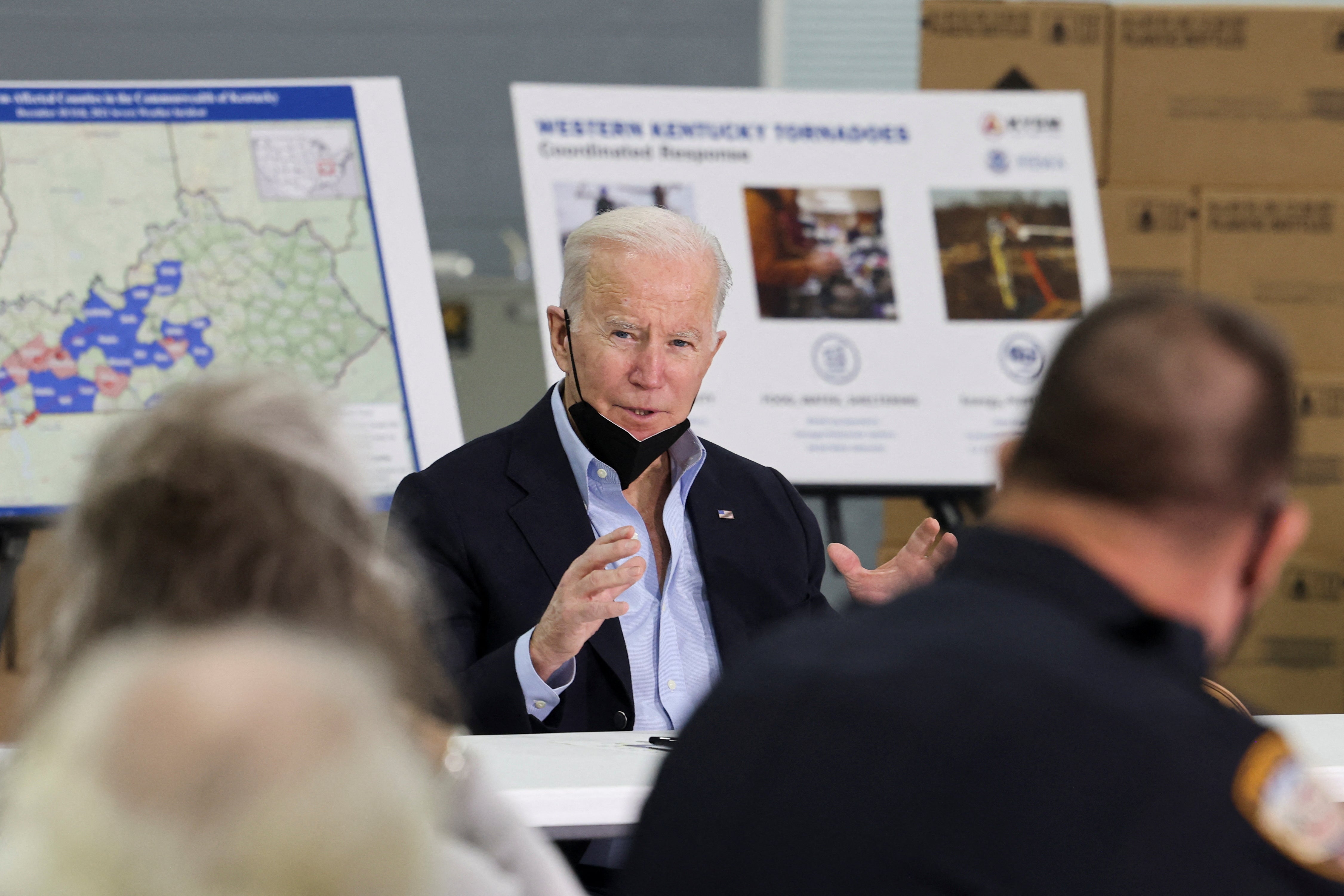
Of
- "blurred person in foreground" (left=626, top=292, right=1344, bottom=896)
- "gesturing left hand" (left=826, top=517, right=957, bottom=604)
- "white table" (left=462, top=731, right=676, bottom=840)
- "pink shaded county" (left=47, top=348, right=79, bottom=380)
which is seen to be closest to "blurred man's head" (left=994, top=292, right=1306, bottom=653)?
"blurred person in foreground" (left=626, top=292, right=1344, bottom=896)

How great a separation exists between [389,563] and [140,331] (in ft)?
8.96

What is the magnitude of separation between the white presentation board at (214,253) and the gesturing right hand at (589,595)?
1426 millimetres

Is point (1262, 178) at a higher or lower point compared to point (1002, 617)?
higher

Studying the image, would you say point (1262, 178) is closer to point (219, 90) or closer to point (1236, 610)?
point (219, 90)

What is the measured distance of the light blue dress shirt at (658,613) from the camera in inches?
75.5

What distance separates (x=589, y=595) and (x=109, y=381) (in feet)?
6.23

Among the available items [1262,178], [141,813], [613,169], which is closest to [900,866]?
[141,813]

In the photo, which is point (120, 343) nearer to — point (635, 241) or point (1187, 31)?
point (635, 241)

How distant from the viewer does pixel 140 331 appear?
10.2 ft

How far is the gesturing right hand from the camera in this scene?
1.60m

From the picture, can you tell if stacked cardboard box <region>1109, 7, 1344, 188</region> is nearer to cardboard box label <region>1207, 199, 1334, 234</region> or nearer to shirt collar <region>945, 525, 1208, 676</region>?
→ cardboard box label <region>1207, 199, 1334, 234</region>

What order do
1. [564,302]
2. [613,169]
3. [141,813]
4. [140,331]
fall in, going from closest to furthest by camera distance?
[141,813]
[564,302]
[140,331]
[613,169]

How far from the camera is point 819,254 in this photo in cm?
353

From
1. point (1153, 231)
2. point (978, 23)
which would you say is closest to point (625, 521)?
point (978, 23)
